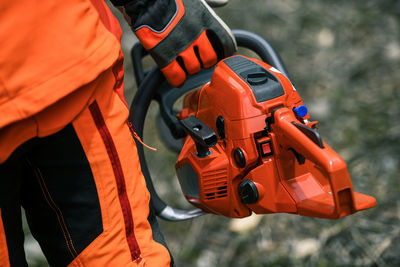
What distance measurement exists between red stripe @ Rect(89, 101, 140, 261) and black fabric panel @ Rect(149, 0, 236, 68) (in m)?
0.34

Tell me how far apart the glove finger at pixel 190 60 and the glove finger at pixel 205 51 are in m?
0.02

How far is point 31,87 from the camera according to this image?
793mm

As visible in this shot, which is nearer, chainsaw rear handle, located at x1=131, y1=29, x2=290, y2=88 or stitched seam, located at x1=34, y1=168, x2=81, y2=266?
stitched seam, located at x1=34, y1=168, x2=81, y2=266

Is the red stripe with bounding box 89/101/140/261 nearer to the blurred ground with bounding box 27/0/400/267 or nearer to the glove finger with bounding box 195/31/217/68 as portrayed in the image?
the glove finger with bounding box 195/31/217/68

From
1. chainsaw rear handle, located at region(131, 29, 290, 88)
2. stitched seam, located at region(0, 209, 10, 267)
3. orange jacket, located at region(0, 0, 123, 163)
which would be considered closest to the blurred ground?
chainsaw rear handle, located at region(131, 29, 290, 88)

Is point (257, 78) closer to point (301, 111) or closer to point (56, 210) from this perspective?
point (301, 111)

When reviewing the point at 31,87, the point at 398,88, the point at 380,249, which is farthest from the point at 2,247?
the point at 398,88

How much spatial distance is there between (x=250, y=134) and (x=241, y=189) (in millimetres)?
159

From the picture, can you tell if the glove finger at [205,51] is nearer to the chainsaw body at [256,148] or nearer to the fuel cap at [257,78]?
the chainsaw body at [256,148]

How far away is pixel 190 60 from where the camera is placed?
122 centimetres

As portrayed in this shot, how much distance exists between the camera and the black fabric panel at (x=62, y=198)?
36.0 inches

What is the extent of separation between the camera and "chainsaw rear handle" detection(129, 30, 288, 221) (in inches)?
52.1

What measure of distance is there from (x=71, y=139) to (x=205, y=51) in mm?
511

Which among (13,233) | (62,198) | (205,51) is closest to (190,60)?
(205,51)
